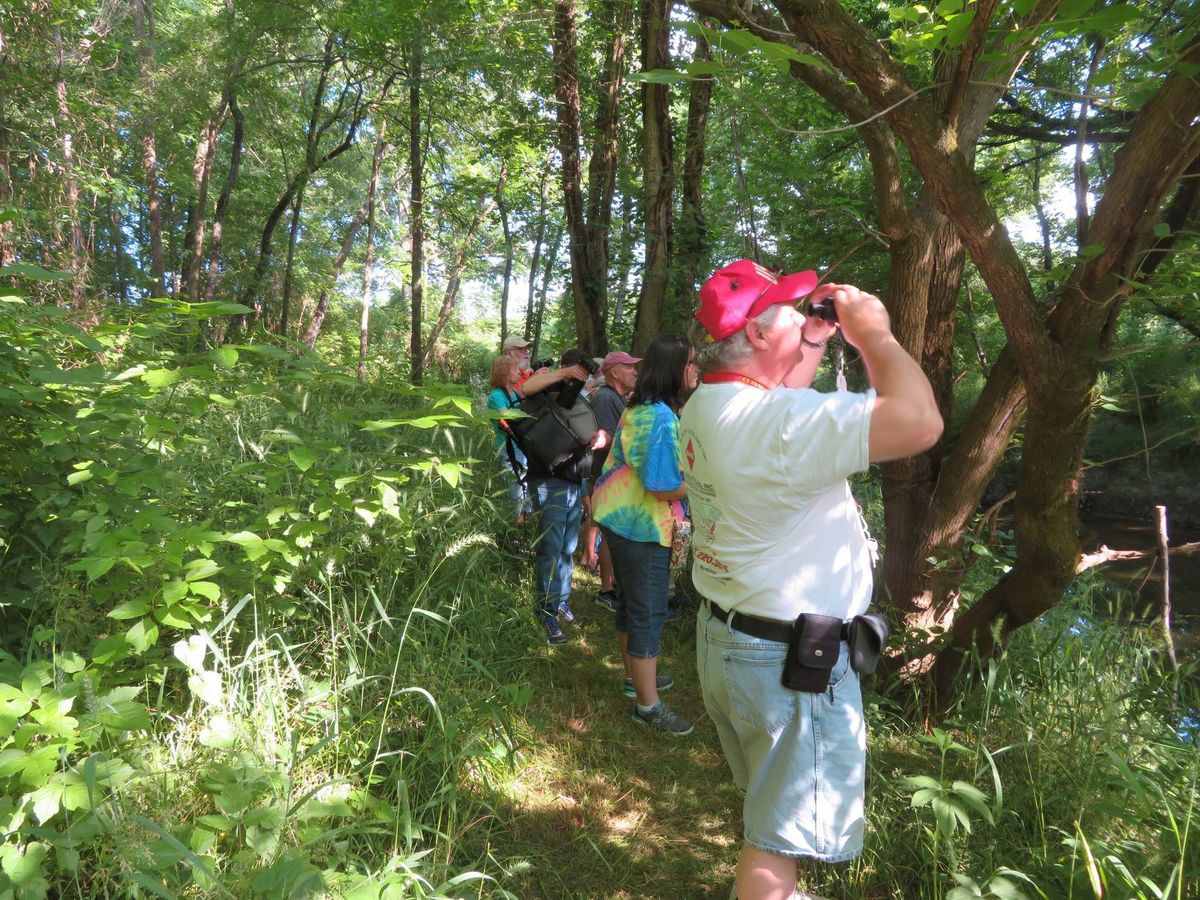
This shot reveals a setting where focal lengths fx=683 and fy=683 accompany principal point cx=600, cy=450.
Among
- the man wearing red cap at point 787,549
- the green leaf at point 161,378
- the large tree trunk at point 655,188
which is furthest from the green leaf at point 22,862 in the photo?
the large tree trunk at point 655,188

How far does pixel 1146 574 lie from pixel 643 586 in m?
3.91

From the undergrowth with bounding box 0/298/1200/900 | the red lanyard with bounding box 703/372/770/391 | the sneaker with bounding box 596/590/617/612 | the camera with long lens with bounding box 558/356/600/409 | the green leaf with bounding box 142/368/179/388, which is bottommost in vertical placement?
the sneaker with bounding box 596/590/617/612

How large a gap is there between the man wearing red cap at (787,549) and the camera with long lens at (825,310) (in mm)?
17

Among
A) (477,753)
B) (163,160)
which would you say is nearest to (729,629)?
(477,753)

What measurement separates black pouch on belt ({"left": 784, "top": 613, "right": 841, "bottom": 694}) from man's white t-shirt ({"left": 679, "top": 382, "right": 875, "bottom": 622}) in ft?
0.14

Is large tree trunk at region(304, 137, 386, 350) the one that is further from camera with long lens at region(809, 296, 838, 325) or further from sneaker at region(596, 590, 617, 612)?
camera with long lens at region(809, 296, 838, 325)

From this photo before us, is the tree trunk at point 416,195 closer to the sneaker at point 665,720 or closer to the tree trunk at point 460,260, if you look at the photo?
the tree trunk at point 460,260

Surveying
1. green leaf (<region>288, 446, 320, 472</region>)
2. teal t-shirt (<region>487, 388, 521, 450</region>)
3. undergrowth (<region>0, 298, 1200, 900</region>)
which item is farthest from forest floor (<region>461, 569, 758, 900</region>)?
teal t-shirt (<region>487, 388, 521, 450</region>)

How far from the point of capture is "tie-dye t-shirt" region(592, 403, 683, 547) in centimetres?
314

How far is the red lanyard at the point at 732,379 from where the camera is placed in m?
1.73

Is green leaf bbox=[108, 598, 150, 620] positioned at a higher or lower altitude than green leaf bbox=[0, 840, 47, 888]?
higher

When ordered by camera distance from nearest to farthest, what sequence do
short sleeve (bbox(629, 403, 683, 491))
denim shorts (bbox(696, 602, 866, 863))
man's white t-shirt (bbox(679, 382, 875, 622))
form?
man's white t-shirt (bbox(679, 382, 875, 622)) < denim shorts (bbox(696, 602, 866, 863)) < short sleeve (bbox(629, 403, 683, 491))

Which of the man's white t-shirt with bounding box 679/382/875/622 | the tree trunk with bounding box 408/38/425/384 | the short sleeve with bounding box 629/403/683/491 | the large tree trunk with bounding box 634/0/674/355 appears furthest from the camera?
the tree trunk with bounding box 408/38/425/384

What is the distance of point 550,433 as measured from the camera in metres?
4.20
